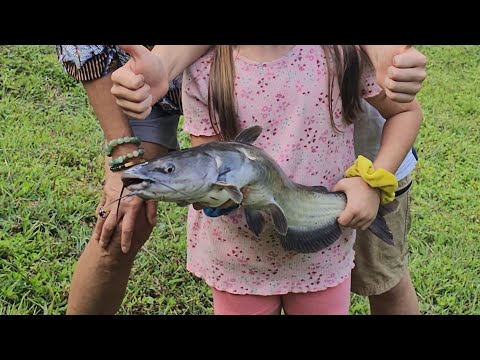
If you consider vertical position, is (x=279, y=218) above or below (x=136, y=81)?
below

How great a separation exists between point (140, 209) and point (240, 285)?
1.46ft

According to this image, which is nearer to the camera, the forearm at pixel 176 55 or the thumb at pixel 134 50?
the thumb at pixel 134 50

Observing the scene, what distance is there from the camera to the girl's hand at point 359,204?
5.83 ft

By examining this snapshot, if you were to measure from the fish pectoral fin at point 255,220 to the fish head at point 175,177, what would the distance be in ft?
0.76

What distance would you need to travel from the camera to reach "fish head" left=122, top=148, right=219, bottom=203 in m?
1.41

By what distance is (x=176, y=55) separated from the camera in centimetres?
175

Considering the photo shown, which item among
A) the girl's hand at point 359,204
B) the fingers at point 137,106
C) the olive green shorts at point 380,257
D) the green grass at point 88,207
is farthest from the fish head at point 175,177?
the green grass at point 88,207

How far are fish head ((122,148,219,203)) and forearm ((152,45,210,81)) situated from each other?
337 millimetres

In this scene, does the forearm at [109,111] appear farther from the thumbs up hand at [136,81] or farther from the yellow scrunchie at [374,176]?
the yellow scrunchie at [374,176]

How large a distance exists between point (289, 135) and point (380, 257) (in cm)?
72

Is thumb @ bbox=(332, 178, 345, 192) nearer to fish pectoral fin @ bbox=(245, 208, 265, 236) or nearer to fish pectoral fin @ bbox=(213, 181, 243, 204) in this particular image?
fish pectoral fin @ bbox=(245, 208, 265, 236)

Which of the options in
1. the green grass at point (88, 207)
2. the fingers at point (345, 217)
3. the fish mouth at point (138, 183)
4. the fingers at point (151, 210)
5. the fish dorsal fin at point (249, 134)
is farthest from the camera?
the green grass at point (88, 207)

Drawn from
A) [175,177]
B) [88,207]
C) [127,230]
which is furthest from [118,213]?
[88,207]

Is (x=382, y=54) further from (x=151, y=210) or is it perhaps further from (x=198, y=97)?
(x=151, y=210)
